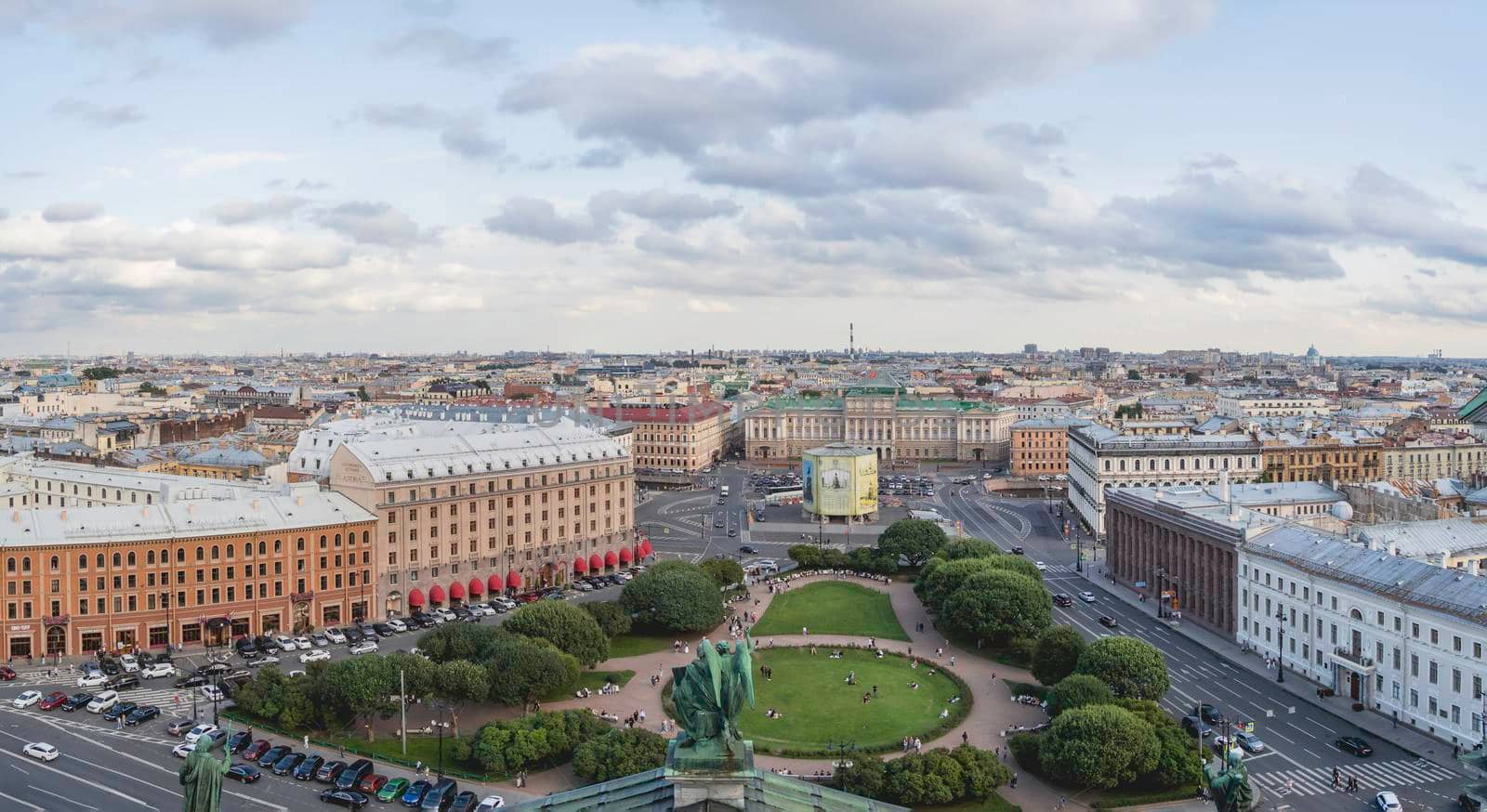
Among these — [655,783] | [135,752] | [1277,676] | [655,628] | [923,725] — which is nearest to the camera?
[655,783]

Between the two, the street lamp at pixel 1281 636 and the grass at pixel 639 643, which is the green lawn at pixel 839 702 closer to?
the grass at pixel 639 643

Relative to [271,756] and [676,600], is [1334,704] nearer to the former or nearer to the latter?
[676,600]

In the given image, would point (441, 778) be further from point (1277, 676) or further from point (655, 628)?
point (1277, 676)

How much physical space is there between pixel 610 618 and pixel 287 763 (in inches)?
1089

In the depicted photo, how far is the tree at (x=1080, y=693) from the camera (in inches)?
2492

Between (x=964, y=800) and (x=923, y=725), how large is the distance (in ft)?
38.3

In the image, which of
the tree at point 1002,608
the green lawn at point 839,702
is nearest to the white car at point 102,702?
the green lawn at point 839,702

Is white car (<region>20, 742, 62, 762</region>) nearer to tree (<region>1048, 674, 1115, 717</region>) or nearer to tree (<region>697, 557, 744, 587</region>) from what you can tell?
tree (<region>697, 557, 744, 587</region>)

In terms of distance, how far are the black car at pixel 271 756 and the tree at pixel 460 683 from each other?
8694 millimetres

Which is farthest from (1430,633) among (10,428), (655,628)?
(10,428)

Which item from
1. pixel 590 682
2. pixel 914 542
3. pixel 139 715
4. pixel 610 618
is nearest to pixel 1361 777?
pixel 590 682

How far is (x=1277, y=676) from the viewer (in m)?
77.0

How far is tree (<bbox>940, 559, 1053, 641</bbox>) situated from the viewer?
8100cm

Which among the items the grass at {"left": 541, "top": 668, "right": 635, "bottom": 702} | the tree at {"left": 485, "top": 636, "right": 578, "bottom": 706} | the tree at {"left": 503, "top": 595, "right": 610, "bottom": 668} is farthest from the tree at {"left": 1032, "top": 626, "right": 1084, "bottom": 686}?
the tree at {"left": 485, "top": 636, "right": 578, "bottom": 706}
